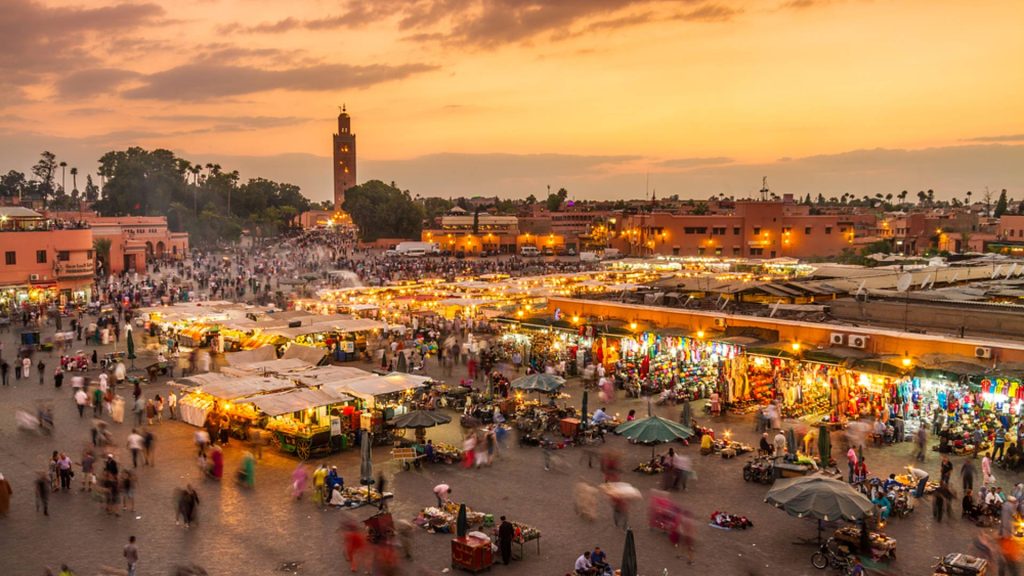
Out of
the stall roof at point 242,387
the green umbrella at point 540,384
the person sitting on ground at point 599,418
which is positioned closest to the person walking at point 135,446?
the stall roof at point 242,387

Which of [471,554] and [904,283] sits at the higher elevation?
[904,283]

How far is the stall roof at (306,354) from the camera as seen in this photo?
23378 mm

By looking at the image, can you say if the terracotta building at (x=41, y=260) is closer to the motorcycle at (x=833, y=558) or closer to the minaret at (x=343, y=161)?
the motorcycle at (x=833, y=558)

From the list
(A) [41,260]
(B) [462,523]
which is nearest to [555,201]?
(A) [41,260]

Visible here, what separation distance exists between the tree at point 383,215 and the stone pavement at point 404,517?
88.6 m

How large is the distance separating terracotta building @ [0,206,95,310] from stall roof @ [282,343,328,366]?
24.5 meters

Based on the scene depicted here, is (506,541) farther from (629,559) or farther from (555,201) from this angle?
(555,201)

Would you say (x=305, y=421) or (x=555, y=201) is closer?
(x=305, y=421)

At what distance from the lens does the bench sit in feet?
53.1

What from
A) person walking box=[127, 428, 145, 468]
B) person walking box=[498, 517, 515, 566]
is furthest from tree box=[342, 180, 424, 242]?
person walking box=[498, 517, 515, 566]

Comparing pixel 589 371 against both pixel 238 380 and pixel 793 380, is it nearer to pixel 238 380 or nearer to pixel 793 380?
pixel 793 380

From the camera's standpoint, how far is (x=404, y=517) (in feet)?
44.4

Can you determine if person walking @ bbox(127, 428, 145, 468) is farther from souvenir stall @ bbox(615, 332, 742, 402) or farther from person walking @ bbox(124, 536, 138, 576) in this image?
souvenir stall @ bbox(615, 332, 742, 402)

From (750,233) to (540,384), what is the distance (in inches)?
2046
